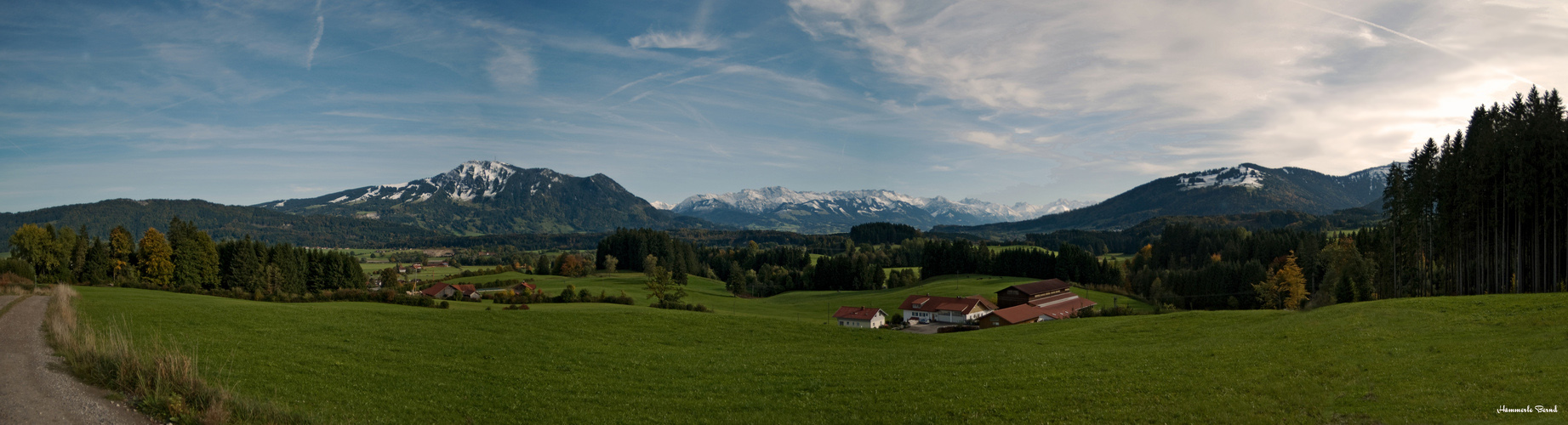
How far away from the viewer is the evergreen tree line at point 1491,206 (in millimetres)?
42375

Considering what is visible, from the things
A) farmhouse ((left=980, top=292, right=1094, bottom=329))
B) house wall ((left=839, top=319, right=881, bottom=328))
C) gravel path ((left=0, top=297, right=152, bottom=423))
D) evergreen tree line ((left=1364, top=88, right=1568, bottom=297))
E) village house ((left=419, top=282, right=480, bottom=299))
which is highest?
evergreen tree line ((left=1364, top=88, right=1568, bottom=297))

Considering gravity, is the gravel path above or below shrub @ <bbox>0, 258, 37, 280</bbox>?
above

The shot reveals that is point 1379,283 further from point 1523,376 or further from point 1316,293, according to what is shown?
point 1523,376

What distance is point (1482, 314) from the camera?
1027 inches

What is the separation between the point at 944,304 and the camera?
276 ft

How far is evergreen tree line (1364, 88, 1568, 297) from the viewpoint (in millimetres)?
42375

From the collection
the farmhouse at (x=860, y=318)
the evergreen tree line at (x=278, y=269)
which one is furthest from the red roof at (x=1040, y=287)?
the evergreen tree line at (x=278, y=269)

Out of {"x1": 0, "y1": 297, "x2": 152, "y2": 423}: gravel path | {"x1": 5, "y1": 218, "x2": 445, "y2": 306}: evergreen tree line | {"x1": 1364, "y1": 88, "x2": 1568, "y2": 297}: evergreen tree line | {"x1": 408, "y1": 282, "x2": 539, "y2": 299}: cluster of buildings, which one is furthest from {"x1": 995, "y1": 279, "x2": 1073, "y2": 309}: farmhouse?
{"x1": 0, "y1": 297, "x2": 152, "y2": 423}: gravel path

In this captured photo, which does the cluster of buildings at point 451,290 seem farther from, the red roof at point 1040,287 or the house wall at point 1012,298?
the red roof at point 1040,287

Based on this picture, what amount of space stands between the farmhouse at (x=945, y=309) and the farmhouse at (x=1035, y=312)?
352 centimetres

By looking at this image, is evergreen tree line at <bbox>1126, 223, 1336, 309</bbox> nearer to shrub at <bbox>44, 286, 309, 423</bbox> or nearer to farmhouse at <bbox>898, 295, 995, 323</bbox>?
farmhouse at <bbox>898, 295, 995, 323</bbox>

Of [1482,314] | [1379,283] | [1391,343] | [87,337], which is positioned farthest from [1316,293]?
[87,337]

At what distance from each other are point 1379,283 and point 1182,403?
76.4m

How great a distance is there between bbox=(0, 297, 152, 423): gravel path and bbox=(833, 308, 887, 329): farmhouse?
68.4 metres
